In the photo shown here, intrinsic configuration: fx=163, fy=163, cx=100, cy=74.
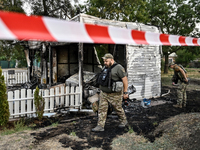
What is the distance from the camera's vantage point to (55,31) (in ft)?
5.69

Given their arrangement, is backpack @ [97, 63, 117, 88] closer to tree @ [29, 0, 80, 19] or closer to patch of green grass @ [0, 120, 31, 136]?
patch of green grass @ [0, 120, 31, 136]

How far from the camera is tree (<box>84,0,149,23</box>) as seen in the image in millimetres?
12898

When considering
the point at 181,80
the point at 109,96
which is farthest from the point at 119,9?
the point at 109,96

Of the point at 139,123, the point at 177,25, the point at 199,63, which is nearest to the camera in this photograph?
the point at 139,123

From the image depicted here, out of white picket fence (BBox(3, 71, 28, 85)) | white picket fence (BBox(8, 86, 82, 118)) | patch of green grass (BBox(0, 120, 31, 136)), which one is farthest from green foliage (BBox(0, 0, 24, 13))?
patch of green grass (BBox(0, 120, 31, 136))

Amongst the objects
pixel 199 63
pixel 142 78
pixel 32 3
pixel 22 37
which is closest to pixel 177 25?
pixel 142 78

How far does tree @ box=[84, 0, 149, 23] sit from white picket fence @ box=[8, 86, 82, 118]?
8831 millimetres

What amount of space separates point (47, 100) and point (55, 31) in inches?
171

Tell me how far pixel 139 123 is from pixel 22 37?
4.18 m

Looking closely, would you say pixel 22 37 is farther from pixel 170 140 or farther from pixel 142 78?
pixel 142 78

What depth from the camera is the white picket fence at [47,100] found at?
16.6 feet

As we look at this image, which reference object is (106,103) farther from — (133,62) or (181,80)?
(133,62)

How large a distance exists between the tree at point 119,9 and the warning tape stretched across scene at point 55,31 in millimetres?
11031

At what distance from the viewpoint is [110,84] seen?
4.00 meters
